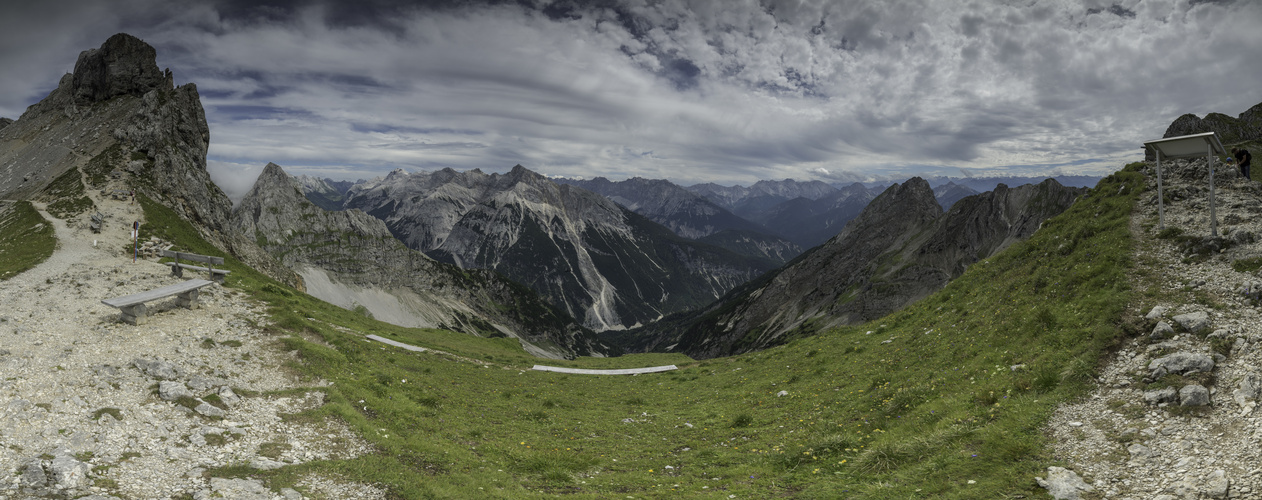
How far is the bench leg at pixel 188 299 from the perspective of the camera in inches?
1057

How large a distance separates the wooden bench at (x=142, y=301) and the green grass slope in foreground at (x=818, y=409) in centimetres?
474

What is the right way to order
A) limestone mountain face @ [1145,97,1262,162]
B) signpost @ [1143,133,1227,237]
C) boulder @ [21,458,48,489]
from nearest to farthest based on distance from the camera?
boulder @ [21,458,48,489] < signpost @ [1143,133,1227,237] < limestone mountain face @ [1145,97,1262,162]

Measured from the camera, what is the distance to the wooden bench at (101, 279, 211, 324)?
22344mm

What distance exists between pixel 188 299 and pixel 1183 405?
41847 millimetres

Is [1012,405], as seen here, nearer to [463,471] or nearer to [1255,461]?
[1255,461]

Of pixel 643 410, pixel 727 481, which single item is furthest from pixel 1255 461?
pixel 643 410

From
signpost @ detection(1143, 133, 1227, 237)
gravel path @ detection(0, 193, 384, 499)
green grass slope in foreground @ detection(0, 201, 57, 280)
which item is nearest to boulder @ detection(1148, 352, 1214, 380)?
signpost @ detection(1143, 133, 1227, 237)

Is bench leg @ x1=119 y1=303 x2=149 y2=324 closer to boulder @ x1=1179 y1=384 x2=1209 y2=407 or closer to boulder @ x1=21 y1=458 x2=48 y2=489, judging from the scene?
boulder @ x1=21 y1=458 x2=48 y2=489

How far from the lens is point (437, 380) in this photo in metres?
29.5

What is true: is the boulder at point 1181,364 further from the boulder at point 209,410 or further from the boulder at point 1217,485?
the boulder at point 209,410

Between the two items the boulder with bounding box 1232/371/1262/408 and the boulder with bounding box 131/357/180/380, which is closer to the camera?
the boulder with bounding box 1232/371/1262/408

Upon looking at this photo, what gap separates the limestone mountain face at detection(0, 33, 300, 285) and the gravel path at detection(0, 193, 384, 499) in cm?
5800

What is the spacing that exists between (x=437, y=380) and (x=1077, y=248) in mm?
35028

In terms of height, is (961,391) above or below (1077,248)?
below
